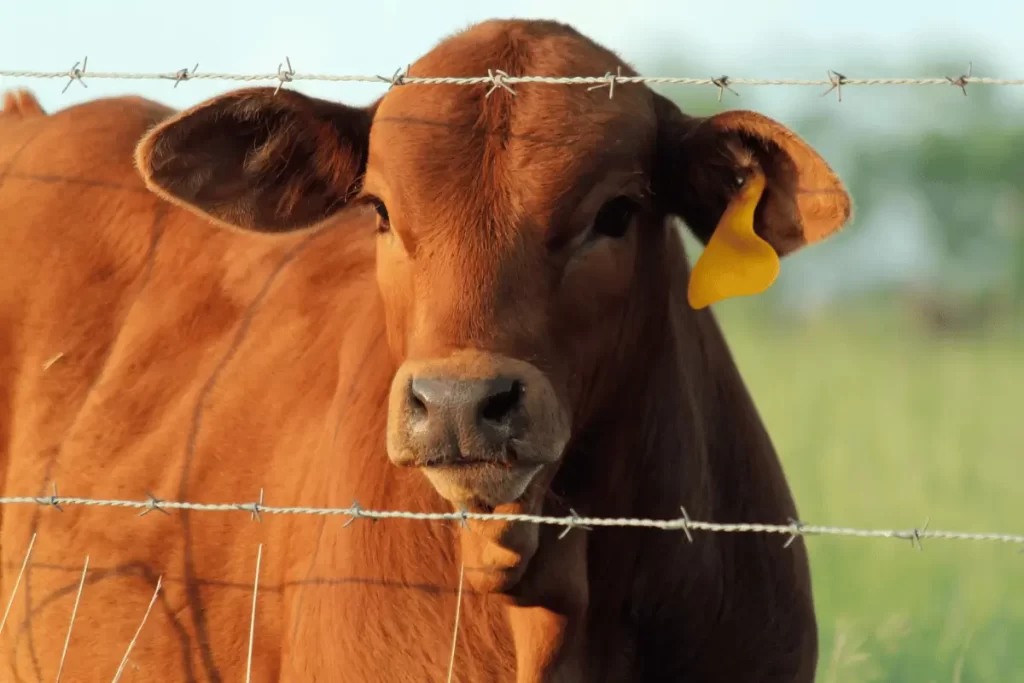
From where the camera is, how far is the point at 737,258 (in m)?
3.72

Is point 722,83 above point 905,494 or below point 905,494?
above

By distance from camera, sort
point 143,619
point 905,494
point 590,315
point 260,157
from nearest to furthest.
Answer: point 590,315 → point 260,157 → point 143,619 → point 905,494

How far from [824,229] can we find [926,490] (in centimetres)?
835

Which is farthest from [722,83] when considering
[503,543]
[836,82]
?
[503,543]

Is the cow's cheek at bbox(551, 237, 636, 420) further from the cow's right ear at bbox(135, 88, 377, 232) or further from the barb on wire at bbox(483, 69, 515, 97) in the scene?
the cow's right ear at bbox(135, 88, 377, 232)

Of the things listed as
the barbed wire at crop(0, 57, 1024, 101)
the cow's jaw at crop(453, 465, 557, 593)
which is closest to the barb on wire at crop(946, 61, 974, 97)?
the barbed wire at crop(0, 57, 1024, 101)

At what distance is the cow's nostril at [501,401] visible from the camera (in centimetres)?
307

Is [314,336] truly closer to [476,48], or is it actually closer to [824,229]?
[476,48]

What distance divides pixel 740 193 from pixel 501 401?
3.29 feet

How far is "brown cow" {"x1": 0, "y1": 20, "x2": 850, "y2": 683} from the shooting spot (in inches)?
134

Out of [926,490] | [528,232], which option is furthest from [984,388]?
[528,232]

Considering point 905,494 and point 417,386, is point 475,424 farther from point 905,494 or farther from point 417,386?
point 905,494

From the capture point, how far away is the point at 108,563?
15.2 ft

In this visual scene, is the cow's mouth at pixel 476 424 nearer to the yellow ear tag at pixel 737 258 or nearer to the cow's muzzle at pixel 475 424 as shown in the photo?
the cow's muzzle at pixel 475 424
